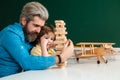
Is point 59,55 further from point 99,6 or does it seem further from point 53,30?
point 99,6

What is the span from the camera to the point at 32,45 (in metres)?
1.77

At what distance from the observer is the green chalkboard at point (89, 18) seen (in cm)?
250

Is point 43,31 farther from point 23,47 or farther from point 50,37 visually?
point 23,47

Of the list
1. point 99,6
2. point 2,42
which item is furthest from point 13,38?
point 99,6

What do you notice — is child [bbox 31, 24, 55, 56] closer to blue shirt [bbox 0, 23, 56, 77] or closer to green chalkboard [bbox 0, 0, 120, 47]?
blue shirt [bbox 0, 23, 56, 77]

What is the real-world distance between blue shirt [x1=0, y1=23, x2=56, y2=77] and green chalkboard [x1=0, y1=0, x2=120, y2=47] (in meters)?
1.06

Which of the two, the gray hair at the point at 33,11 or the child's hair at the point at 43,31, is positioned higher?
the gray hair at the point at 33,11

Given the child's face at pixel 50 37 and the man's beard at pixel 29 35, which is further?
the child's face at pixel 50 37

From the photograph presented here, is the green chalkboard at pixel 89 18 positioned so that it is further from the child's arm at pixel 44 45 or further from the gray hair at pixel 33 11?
the gray hair at pixel 33 11

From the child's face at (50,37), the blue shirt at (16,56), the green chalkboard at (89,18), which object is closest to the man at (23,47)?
the blue shirt at (16,56)

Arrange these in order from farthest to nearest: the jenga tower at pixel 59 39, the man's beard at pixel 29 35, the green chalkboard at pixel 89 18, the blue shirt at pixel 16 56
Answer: the green chalkboard at pixel 89 18
the jenga tower at pixel 59 39
the man's beard at pixel 29 35
the blue shirt at pixel 16 56

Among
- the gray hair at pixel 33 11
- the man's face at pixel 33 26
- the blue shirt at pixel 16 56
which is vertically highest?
the gray hair at pixel 33 11

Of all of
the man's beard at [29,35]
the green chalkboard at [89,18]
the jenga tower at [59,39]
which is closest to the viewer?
the man's beard at [29,35]

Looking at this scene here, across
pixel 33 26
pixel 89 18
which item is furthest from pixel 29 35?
pixel 89 18
